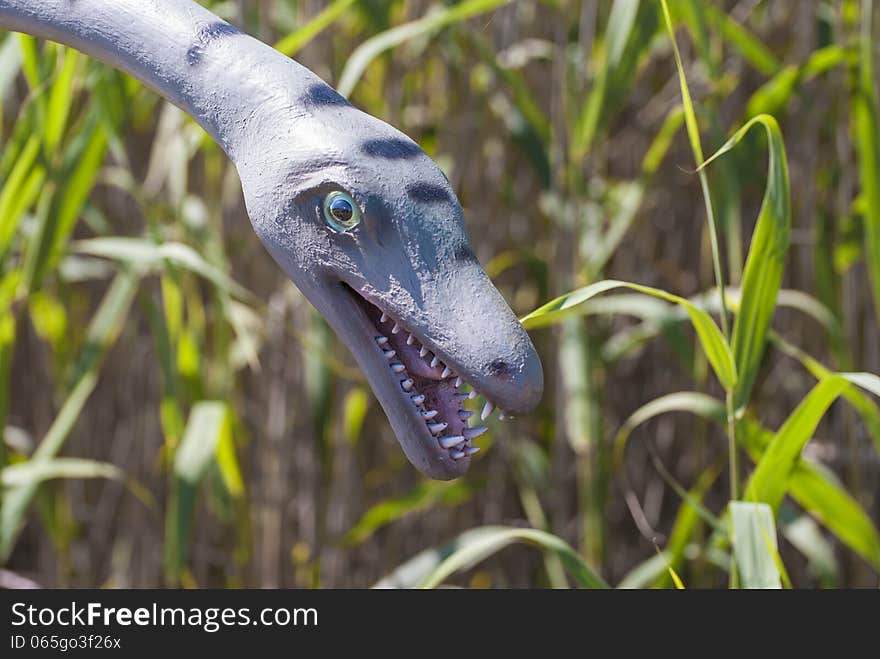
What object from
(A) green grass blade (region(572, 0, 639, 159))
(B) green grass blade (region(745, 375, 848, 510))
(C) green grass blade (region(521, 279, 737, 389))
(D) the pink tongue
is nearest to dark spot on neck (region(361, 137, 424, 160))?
(D) the pink tongue

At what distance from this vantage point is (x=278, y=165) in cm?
69

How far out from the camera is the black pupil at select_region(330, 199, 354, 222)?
0.67 metres

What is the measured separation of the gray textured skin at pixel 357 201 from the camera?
65 centimetres

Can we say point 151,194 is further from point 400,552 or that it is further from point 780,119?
point 780,119

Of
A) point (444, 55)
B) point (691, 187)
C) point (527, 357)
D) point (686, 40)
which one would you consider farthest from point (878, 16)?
point (527, 357)

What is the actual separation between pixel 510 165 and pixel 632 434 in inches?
18.9

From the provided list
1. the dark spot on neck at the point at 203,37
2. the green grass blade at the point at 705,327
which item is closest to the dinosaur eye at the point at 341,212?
the dark spot on neck at the point at 203,37

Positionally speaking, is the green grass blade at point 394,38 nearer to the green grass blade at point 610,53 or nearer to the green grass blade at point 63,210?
the green grass blade at point 610,53

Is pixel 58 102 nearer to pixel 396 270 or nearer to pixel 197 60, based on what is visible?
pixel 197 60

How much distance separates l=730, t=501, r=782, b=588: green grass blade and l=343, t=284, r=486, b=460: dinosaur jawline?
40cm

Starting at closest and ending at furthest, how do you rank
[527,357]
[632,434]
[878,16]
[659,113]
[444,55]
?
[527,357]
[878,16]
[444,55]
[659,113]
[632,434]

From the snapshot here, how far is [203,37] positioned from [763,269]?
489 mm

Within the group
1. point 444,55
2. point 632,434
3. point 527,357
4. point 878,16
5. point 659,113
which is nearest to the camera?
point 527,357

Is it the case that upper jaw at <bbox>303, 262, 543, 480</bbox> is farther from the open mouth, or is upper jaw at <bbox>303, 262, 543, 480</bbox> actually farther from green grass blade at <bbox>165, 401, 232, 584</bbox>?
green grass blade at <bbox>165, 401, 232, 584</bbox>
